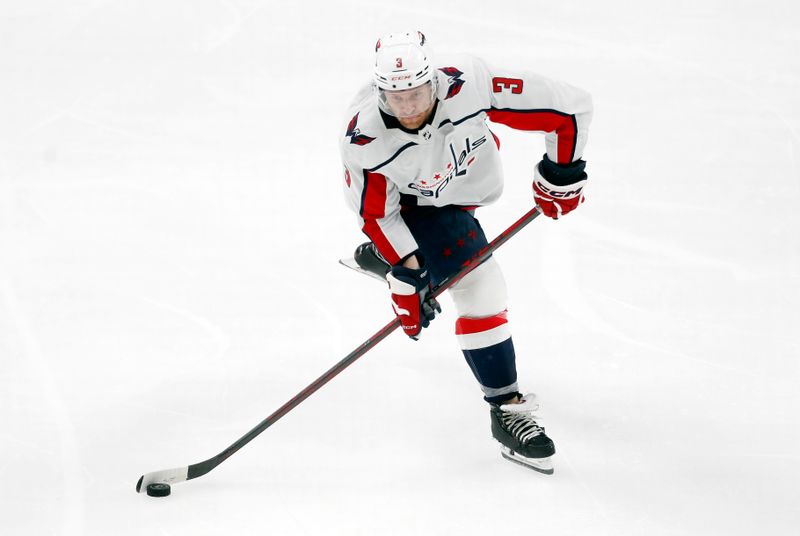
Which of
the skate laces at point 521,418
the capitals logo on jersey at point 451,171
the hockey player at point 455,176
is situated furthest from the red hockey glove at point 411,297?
the skate laces at point 521,418

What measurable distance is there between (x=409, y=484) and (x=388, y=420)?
0.31m

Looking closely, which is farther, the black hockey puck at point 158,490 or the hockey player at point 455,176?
the black hockey puck at point 158,490

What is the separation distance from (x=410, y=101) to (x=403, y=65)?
9 cm

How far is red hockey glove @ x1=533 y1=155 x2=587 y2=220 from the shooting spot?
2365 millimetres

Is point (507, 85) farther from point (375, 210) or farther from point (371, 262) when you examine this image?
point (371, 262)

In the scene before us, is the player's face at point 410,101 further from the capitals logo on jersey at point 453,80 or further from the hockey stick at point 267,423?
the hockey stick at point 267,423

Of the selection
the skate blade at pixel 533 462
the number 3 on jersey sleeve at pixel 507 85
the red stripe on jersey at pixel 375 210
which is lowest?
the skate blade at pixel 533 462

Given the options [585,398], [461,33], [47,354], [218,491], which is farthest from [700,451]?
[461,33]

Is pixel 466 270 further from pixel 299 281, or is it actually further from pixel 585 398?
pixel 299 281

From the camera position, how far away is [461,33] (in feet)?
17.9

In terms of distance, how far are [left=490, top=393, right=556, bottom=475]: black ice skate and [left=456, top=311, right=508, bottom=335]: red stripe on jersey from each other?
0.22m

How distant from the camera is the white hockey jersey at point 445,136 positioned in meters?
2.17

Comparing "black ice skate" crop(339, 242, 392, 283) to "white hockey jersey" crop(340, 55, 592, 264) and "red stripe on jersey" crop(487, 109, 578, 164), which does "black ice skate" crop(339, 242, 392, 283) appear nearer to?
"white hockey jersey" crop(340, 55, 592, 264)

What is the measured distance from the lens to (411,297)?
2.29 meters
